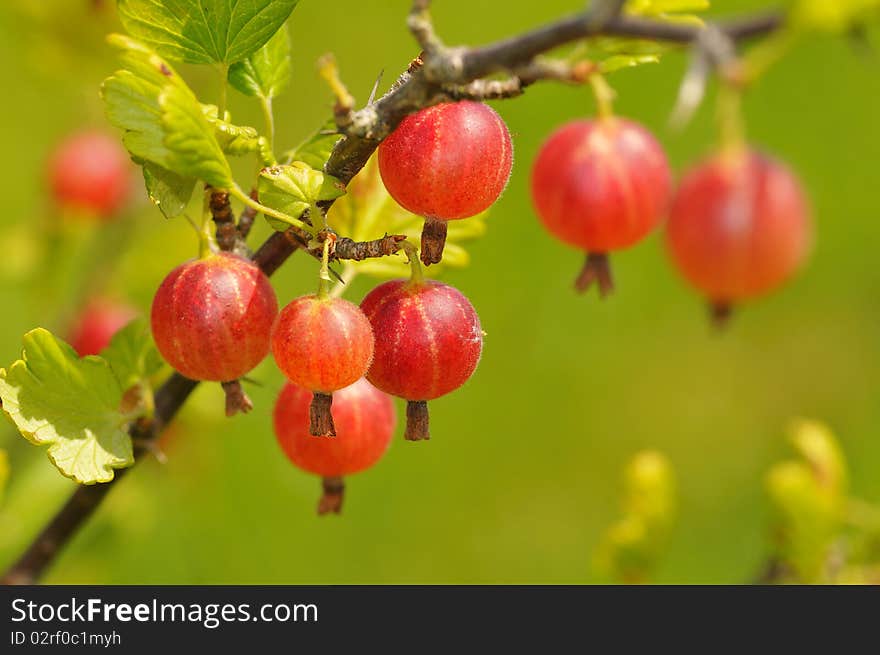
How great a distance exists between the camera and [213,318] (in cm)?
144

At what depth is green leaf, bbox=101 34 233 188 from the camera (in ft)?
4.41

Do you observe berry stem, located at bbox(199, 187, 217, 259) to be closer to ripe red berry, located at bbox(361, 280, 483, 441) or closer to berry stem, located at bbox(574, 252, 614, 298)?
ripe red berry, located at bbox(361, 280, 483, 441)

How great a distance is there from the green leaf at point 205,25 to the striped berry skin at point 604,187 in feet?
1.64

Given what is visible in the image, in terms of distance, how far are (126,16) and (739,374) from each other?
433 cm

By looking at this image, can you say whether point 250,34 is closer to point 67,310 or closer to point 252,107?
point 67,310

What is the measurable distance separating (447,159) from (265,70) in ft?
1.45

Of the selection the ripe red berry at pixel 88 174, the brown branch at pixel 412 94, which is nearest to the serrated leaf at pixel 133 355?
the brown branch at pixel 412 94

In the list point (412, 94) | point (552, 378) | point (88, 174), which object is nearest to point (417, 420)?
point (412, 94)

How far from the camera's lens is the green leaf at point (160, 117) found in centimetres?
134

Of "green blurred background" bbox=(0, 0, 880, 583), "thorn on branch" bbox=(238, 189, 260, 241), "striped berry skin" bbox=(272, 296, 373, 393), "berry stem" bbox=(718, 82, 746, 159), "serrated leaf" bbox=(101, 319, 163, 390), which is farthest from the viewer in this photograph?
"green blurred background" bbox=(0, 0, 880, 583)

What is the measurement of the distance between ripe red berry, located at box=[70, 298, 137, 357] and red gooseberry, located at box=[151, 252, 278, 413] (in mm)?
1262

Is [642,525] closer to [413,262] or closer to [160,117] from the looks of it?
[413,262]

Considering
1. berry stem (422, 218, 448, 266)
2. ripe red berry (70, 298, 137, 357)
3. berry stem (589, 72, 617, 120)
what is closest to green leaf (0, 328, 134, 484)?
berry stem (422, 218, 448, 266)

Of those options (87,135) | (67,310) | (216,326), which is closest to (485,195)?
(216,326)
